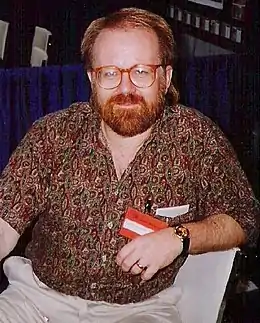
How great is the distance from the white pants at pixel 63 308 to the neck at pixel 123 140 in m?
0.33

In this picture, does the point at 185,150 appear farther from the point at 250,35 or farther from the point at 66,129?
the point at 250,35

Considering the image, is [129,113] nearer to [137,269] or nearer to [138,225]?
[138,225]

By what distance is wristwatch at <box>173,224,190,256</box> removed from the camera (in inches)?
53.7

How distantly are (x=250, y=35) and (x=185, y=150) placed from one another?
9.14 feet

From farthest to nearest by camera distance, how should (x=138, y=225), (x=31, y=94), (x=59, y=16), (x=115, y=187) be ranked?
(x=59, y=16) < (x=31, y=94) < (x=115, y=187) < (x=138, y=225)

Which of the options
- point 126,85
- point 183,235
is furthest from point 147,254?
point 126,85

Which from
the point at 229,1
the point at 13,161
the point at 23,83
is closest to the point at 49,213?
the point at 13,161

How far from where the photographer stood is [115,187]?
1481 mm

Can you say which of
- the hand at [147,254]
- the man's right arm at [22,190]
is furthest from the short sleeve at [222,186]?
the man's right arm at [22,190]

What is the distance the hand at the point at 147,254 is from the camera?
1251 millimetres

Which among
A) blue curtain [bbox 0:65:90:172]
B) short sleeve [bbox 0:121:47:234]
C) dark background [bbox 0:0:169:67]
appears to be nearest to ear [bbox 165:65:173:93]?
short sleeve [bbox 0:121:47:234]

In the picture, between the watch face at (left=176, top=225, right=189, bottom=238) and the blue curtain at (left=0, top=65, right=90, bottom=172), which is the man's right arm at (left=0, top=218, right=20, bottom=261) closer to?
the watch face at (left=176, top=225, right=189, bottom=238)

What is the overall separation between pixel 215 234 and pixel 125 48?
0.42 meters

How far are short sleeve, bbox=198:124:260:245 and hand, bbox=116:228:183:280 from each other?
0.76 ft
